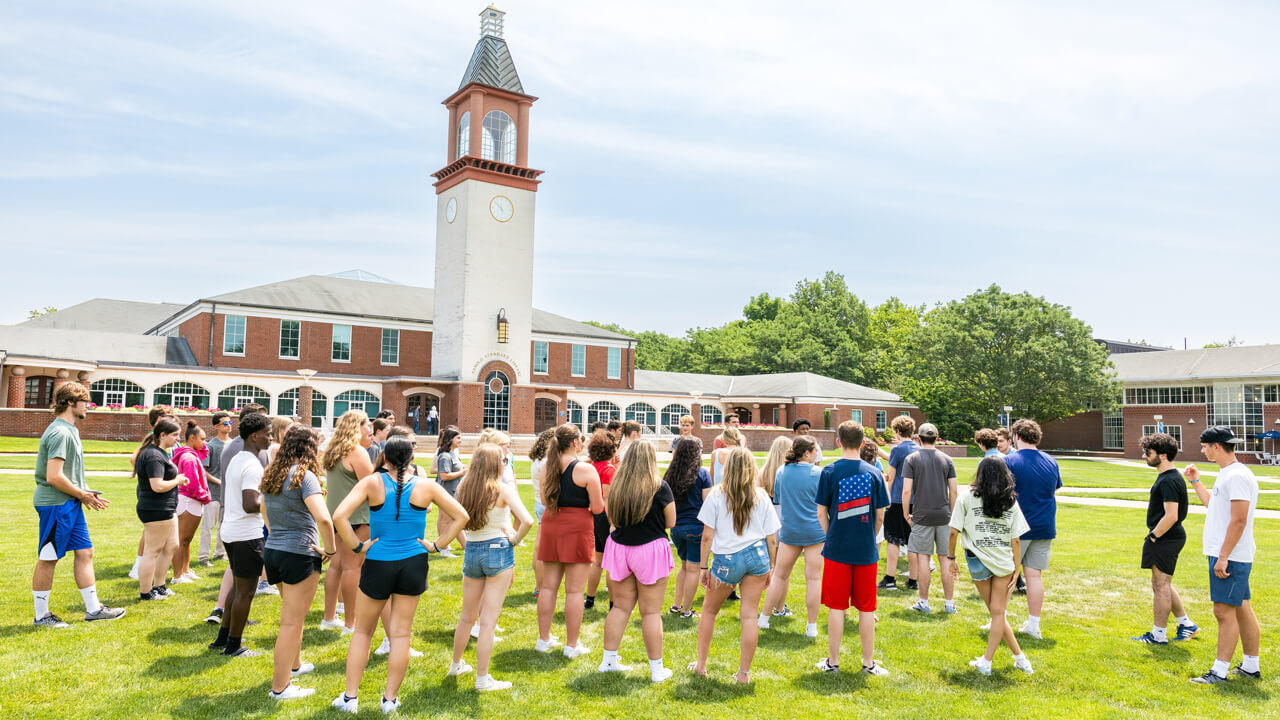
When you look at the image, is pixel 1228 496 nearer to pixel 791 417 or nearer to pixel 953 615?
pixel 953 615

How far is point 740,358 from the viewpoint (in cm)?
7031

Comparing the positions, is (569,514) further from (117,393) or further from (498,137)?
(498,137)

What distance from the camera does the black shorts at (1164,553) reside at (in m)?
7.00

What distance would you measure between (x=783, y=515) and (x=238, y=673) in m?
4.47

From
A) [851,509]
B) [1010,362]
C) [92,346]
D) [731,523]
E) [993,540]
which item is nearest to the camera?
[731,523]

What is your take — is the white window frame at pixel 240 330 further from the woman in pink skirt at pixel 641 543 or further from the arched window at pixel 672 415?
the woman in pink skirt at pixel 641 543

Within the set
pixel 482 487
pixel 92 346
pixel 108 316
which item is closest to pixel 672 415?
pixel 92 346

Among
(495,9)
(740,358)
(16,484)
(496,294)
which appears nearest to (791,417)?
(740,358)

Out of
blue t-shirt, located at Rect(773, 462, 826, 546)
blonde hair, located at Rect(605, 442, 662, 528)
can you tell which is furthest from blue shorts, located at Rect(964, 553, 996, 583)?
blonde hair, located at Rect(605, 442, 662, 528)

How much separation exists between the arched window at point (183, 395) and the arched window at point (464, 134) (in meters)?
16.1

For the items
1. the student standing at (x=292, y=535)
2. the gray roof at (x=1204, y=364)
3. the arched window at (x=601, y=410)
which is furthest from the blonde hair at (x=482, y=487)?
the gray roof at (x=1204, y=364)

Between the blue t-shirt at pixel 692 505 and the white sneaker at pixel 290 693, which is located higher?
the blue t-shirt at pixel 692 505

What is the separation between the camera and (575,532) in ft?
20.6

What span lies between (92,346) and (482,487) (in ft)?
132
